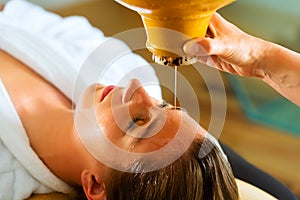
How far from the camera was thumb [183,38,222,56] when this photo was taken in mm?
970

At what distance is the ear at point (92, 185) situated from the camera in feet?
4.07

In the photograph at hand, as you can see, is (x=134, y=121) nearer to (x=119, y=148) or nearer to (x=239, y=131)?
(x=119, y=148)

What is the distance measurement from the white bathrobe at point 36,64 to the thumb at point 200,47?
488 mm

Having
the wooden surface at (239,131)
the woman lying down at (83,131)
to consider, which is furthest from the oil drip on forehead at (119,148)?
the wooden surface at (239,131)

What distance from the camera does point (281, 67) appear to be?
3.94 feet

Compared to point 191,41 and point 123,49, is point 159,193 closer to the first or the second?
point 191,41

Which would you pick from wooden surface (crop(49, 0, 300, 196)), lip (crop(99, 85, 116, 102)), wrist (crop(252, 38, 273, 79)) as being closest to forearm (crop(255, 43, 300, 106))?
wrist (crop(252, 38, 273, 79))

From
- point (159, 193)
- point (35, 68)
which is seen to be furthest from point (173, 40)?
point (35, 68)

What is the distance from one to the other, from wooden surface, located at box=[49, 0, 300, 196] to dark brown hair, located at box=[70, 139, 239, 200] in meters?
0.90

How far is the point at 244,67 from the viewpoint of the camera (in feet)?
3.90

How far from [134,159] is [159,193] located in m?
0.08

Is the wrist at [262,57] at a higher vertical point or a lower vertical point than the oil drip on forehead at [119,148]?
higher

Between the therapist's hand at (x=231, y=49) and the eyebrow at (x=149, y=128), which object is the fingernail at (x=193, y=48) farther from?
the eyebrow at (x=149, y=128)

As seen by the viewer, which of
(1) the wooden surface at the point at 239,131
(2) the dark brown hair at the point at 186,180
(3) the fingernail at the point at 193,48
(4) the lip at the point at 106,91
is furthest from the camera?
(1) the wooden surface at the point at 239,131
